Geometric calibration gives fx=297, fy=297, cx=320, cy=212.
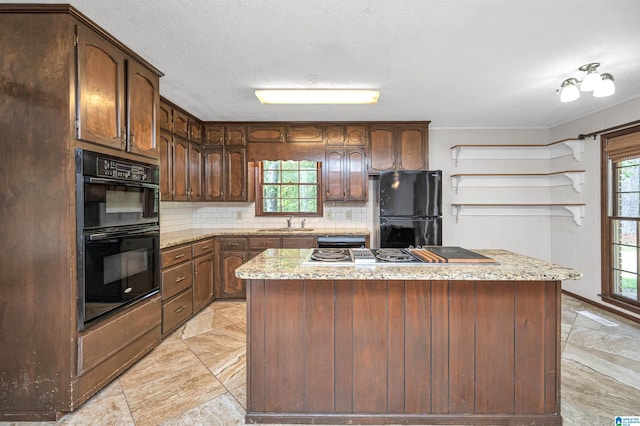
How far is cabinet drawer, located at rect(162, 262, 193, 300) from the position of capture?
2775 millimetres

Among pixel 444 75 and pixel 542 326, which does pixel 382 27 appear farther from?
pixel 542 326

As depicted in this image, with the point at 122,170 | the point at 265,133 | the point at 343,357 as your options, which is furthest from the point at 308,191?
the point at 343,357

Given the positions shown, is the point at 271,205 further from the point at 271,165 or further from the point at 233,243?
the point at 233,243

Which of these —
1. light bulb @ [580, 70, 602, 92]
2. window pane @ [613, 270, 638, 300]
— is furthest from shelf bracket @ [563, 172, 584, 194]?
light bulb @ [580, 70, 602, 92]

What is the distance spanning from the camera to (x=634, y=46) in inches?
86.2

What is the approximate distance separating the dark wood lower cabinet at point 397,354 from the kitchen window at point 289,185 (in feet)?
9.22

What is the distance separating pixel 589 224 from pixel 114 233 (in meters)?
5.12

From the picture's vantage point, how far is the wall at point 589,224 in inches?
142

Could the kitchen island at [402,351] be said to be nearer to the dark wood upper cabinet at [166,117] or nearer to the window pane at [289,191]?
the dark wood upper cabinet at [166,117]

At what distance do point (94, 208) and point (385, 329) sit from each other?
193 centimetres

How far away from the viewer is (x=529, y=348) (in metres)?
1.66

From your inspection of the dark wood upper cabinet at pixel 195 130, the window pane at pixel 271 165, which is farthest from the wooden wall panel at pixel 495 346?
the dark wood upper cabinet at pixel 195 130

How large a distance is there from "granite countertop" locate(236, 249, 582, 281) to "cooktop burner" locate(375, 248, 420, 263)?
13cm

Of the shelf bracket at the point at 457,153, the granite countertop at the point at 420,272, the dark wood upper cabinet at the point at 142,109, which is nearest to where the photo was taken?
the granite countertop at the point at 420,272
